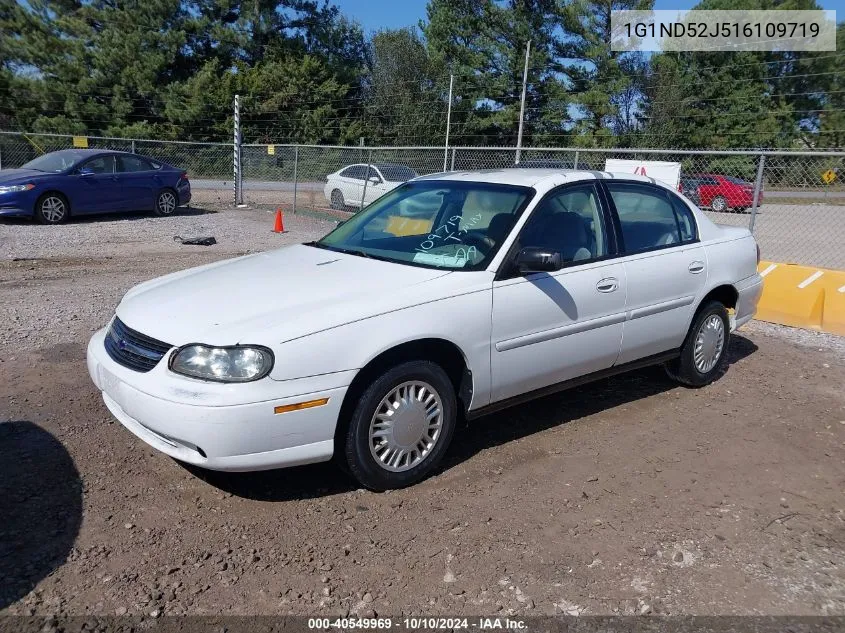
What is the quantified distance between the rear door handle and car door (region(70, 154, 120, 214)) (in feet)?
39.7

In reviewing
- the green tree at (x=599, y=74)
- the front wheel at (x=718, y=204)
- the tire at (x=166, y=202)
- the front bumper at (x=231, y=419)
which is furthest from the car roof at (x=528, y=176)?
the green tree at (x=599, y=74)

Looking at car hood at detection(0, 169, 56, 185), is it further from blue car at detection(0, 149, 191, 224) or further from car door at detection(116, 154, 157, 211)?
car door at detection(116, 154, 157, 211)

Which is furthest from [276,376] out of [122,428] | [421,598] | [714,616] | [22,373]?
[22,373]

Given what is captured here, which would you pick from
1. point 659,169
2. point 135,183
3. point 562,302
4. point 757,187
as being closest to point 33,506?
point 562,302

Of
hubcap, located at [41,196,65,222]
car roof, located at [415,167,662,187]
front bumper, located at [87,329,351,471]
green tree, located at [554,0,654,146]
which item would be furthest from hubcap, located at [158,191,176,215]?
green tree, located at [554,0,654,146]

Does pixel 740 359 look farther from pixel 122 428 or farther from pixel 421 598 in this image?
pixel 122 428

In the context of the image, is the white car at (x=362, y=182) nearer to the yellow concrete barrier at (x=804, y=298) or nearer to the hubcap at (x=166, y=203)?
the hubcap at (x=166, y=203)

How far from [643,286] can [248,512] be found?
9.64 feet

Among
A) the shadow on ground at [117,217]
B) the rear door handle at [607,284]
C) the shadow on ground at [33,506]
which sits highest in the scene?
the rear door handle at [607,284]

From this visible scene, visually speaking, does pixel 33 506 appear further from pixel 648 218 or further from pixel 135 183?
pixel 135 183

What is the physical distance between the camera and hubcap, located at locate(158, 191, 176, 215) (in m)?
15.7

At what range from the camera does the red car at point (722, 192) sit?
59.6 ft

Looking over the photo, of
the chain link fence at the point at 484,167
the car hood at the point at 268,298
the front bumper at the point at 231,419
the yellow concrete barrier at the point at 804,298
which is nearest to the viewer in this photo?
the front bumper at the point at 231,419

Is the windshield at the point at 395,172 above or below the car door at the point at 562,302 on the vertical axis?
above
